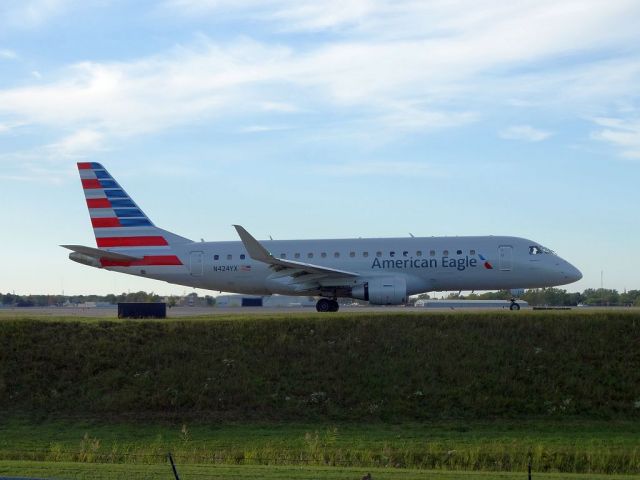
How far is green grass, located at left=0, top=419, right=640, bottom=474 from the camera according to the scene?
839 inches

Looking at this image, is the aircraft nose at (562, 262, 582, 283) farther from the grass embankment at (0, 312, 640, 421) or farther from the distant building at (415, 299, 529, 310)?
the distant building at (415, 299, 529, 310)

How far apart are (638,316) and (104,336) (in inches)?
771

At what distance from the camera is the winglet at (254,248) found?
39.6 m

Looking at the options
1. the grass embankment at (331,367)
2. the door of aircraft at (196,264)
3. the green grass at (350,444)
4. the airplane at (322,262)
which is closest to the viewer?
the green grass at (350,444)

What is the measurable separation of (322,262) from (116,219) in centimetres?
1076

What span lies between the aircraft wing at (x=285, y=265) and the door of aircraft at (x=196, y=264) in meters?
4.07

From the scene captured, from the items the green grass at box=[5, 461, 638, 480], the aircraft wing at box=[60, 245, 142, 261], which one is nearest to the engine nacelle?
the aircraft wing at box=[60, 245, 142, 261]

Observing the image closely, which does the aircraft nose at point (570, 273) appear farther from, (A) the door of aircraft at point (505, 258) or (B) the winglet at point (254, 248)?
(B) the winglet at point (254, 248)

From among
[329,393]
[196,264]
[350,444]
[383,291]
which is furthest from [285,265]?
[350,444]

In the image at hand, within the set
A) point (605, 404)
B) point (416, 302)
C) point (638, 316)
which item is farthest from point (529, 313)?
point (416, 302)

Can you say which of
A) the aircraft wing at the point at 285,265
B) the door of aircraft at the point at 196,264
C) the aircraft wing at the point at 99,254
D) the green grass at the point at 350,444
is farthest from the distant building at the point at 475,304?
the green grass at the point at 350,444

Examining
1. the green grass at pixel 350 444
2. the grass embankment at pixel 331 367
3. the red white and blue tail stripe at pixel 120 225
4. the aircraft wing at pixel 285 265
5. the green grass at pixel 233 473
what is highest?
the red white and blue tail stripe at pixel 120 225

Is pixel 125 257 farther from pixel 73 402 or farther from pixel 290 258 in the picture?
pixel 73 402

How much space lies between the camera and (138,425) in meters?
27.1
